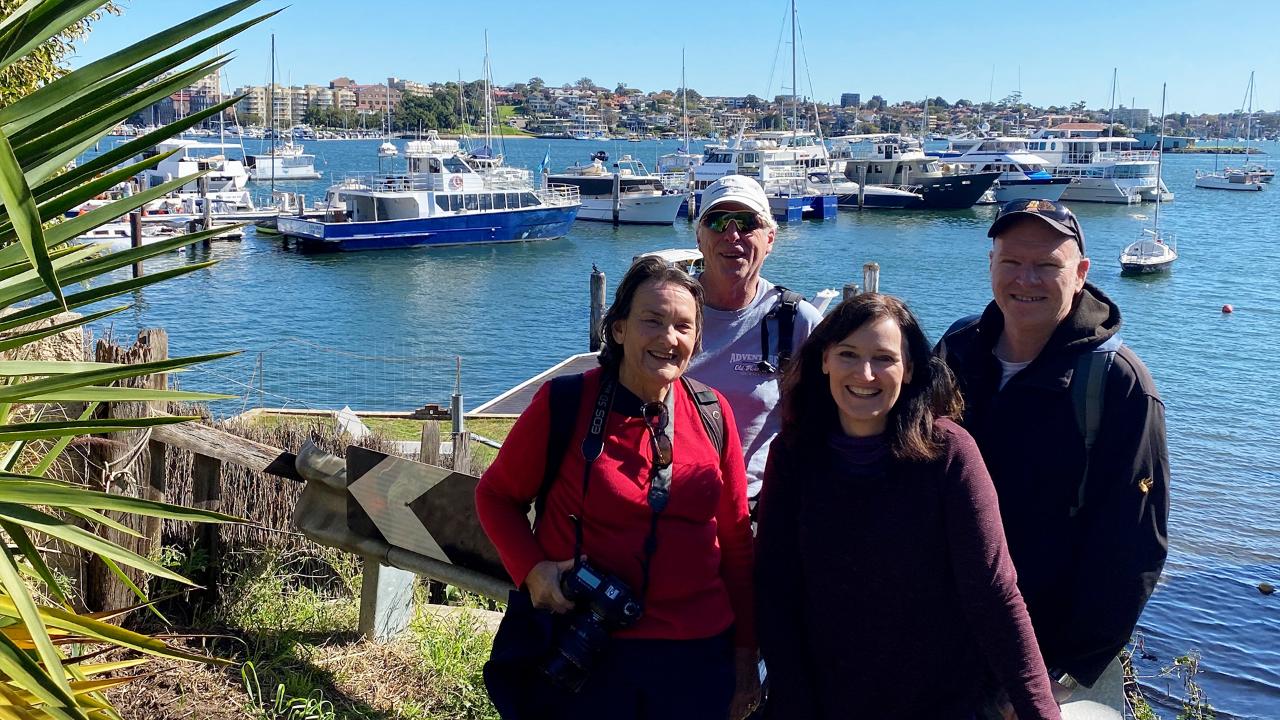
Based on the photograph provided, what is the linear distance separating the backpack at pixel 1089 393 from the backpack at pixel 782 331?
2.83 feet

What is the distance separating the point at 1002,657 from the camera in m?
2.47

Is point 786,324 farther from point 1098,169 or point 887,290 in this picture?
point 1098,169

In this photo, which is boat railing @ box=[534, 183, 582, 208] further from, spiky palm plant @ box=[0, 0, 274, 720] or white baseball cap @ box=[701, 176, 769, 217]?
spiky palm plant @ box=[0, 0, 274, 720]

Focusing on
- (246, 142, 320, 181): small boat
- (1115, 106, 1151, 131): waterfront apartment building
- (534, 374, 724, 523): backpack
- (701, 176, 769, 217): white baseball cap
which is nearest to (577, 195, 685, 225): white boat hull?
(246, 142, 320, 181): small boat

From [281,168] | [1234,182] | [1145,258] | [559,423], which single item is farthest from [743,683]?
[1234,182]

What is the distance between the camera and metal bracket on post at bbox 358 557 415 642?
173 inches

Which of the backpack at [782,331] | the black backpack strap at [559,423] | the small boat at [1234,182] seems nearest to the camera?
the black backpack strap at [559,423]

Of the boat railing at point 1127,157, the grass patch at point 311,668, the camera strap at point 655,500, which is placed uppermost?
the boat railing at point 1127,157

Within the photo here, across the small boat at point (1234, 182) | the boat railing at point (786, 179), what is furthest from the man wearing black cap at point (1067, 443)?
the small boat at point (1234, 182)

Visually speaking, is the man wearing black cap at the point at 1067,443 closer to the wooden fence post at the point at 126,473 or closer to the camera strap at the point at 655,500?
the camera strap at the point at 655,500

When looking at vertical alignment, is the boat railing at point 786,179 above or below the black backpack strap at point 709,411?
above

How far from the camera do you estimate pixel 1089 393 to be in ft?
8.70

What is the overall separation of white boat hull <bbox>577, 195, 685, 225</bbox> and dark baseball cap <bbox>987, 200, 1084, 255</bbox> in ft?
161

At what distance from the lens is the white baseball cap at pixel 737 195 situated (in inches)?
132
